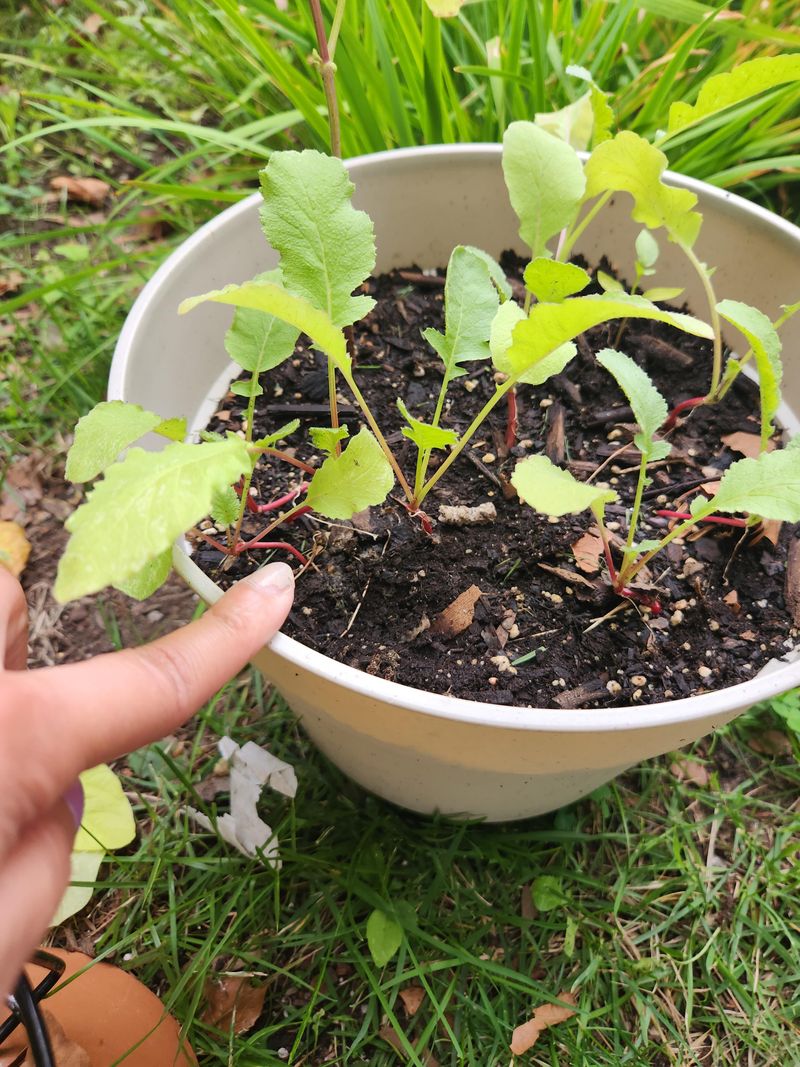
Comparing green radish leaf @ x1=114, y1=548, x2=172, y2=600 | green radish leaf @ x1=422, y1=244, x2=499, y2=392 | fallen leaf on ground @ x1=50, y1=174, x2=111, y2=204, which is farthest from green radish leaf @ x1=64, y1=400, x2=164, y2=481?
fallen leaf on ground @ x1=50, y1=174, x2=111, y2=204

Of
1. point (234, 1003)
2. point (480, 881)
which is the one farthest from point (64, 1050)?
point (480, 881)

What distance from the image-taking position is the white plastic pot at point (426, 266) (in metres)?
0.60

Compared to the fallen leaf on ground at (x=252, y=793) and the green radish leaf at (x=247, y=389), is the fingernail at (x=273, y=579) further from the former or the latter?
the fallen leaf on ground at (x=252, y=793)

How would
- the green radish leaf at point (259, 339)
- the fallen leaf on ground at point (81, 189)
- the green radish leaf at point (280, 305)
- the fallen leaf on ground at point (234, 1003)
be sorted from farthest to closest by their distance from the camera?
the fallen leaf on ground at point (81, 189) < the fallen leaf on ground at point (234, 1003) < the green radish leaf at point (259, 339) < the green radish leaf at point (280, 305)

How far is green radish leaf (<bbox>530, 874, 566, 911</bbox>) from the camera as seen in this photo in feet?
3.09

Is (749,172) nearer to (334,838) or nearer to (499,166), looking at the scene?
(499,166)

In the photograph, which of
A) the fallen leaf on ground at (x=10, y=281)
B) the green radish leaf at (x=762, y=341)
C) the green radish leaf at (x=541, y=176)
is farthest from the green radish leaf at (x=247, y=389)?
the fallen leaf on ground at (x=10, y=281)

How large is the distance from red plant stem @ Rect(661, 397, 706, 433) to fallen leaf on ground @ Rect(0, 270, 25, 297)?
125 centimetres

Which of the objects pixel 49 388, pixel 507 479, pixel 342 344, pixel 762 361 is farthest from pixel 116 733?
pixel 49 388

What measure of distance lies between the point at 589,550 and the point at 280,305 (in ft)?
1.37

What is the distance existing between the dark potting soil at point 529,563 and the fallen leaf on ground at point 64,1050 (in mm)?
454

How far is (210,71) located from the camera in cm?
150

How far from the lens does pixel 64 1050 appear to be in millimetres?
759

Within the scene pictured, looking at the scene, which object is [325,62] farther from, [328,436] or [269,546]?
[269,546]
